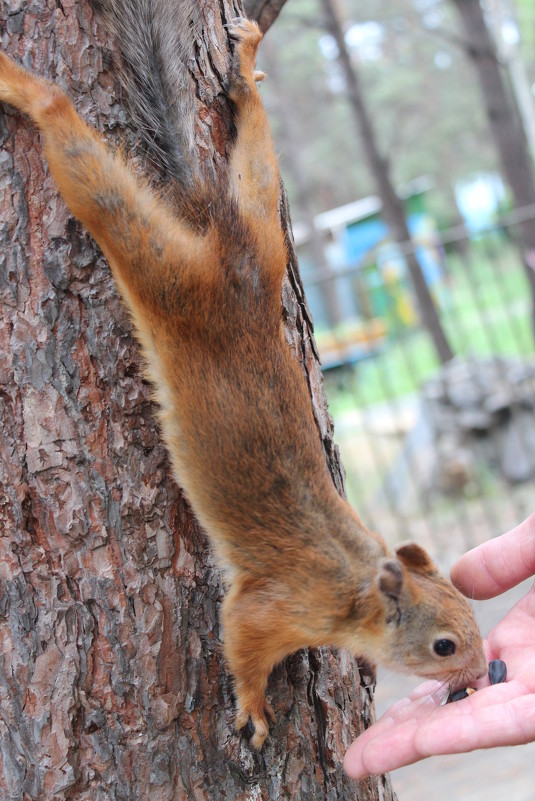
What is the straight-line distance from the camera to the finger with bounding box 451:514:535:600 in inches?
83.7

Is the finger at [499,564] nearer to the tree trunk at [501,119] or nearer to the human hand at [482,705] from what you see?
the human hand at [482,705]

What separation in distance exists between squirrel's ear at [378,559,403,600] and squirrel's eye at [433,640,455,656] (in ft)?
0.59

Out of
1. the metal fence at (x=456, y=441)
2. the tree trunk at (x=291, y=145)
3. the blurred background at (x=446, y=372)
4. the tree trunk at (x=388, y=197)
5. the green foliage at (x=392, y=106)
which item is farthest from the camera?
the green foliage at (x=392, y=106)

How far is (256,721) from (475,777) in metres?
2.66

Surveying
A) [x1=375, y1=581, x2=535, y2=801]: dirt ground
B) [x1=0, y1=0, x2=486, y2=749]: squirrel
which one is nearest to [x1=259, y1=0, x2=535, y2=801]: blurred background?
[x1=375, y1=581, x2=535, y2=801]: dirt ground

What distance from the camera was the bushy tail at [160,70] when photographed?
1.65 meters

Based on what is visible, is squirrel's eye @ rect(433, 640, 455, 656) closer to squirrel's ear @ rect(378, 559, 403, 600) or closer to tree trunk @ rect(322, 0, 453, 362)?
squirrel's ear @ rect(378, 559, 403, 600)

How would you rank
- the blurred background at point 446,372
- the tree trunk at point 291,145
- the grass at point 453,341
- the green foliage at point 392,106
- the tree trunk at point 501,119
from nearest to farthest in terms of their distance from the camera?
1. the blurred background at point 446,372
2. the tree trunk at point 501,119
3. the grass at point 453,341
4. the tree trunk at point 291,145
5. the green foliage at point 392,106

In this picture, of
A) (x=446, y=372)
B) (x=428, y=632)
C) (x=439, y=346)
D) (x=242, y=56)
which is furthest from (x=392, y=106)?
(x=428, y=632)

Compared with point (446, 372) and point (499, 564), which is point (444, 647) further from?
point (446, 372)

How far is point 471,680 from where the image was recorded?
6.48 feet

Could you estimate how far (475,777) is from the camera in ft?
12.7

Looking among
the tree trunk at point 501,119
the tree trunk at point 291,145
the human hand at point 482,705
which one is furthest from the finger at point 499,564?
the tree trunk at point 291,145

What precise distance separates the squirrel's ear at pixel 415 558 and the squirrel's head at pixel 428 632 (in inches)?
1.9
